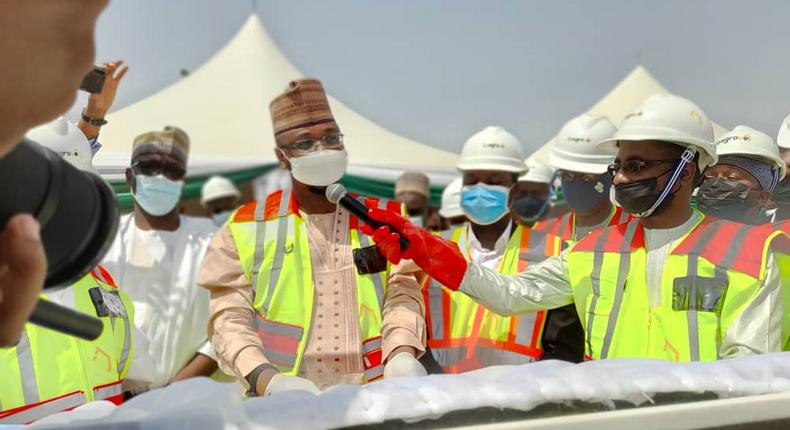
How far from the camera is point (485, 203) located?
3441 millimetres

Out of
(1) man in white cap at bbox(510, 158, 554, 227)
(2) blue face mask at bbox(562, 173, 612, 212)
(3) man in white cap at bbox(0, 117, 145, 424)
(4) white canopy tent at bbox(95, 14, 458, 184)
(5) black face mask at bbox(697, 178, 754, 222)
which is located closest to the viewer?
(3) man in white cap at bbox(0, 117, 145, 424)

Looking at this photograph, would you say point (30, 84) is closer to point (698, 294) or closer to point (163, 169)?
point (698, 294)

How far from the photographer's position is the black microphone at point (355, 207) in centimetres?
213

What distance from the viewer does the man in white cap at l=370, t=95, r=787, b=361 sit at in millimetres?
1901

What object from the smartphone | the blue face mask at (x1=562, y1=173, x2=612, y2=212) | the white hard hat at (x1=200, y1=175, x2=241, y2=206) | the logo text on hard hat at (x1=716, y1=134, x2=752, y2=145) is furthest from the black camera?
the white hard hat at (x1=200, y1=175, x2=241, y2=206)

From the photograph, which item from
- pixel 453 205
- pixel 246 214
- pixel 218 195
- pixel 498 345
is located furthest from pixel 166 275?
pixel 218 195

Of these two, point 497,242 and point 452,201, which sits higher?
point 452,201

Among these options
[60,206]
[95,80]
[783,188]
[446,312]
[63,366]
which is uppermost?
[95,80]

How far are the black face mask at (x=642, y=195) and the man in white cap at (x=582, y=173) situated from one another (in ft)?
1.03

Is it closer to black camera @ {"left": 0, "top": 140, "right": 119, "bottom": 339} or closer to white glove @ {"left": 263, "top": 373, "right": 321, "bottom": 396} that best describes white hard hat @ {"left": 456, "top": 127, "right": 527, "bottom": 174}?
white glove @ {"left": 263, "top": 373, "right": 321, "bottom": 396}

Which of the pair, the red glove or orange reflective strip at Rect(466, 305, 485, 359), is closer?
the red glove

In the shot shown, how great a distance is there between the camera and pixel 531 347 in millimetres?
2945

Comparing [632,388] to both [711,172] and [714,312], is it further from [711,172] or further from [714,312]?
[711,172]

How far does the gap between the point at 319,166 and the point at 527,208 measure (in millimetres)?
2815
